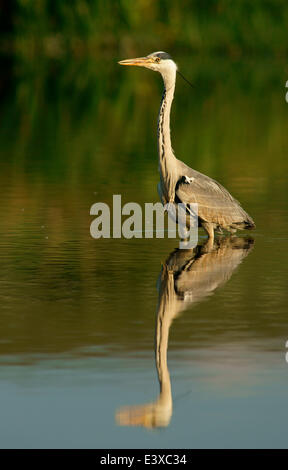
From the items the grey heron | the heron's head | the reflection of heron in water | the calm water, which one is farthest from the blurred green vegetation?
the reflection of heron in water

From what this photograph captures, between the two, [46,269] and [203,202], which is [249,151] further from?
[46,269]

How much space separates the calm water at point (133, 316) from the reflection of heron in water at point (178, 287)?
2cm

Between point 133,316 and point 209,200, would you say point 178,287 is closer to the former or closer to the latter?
point 133,316

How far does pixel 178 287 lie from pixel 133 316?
1.19 meters

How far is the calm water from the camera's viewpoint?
7.25 m

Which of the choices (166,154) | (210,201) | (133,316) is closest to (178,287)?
(133,316)

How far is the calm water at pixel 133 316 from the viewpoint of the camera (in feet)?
23.8

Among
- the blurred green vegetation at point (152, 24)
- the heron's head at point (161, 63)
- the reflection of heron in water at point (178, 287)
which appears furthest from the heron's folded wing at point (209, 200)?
the blurred green vegetation at point (152, 24)

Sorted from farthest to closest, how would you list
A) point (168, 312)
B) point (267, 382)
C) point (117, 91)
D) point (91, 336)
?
1. point (117, 91)
2. point (168, 312)
3. point (91, 336)
4. point (267, 382)

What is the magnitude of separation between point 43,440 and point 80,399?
27.8 inches

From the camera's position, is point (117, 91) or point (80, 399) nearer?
point (80, 399)

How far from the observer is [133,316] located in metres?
9.73

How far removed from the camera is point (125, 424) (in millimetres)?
7184

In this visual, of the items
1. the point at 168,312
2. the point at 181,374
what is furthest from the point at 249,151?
the point at 181,374
